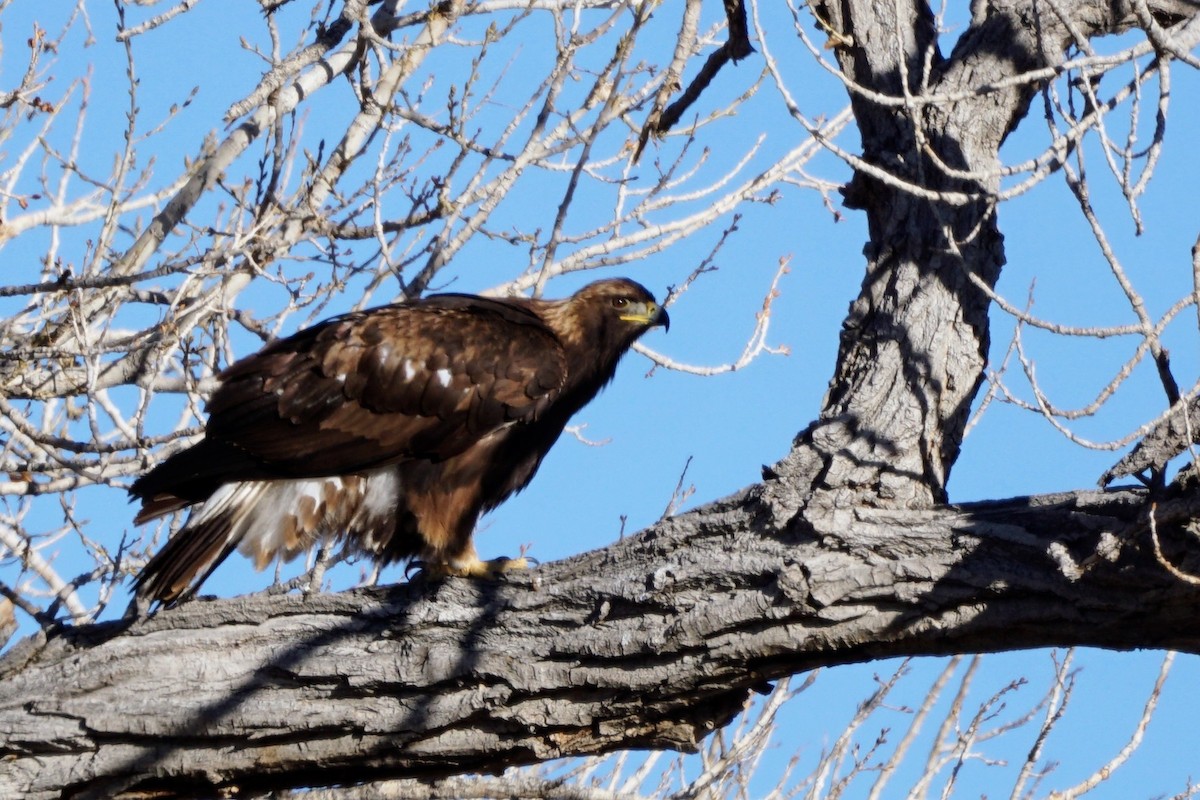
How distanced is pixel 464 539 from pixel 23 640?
1.60 metres

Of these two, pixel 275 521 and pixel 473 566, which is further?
pixel 275 521

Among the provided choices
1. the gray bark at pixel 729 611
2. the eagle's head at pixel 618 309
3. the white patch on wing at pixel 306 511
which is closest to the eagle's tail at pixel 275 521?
the white patch on wing at pixel 306 511

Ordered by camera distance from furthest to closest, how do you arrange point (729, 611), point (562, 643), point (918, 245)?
point (918, 245) < point (562, 643) < point (729, 611)

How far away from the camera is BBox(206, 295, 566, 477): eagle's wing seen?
5.39 metres

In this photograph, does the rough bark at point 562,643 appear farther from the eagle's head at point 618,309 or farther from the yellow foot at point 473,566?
the eagle's head at point 618,309

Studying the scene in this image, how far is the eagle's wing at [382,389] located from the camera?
17.7ft

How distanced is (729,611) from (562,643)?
0.52 meters

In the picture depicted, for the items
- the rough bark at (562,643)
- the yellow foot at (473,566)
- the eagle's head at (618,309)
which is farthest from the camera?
the eagle's head at (618,309)

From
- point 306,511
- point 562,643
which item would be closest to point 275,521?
point 306,511

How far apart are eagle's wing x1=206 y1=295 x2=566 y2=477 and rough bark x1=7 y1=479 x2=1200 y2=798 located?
105cm

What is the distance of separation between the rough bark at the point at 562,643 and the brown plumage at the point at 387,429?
848mm

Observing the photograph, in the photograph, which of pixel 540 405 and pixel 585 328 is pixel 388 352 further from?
pixel 585 328

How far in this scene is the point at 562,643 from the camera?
4.04m

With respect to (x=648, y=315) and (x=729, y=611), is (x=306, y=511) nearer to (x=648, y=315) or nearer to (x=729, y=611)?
(x=648, y=315)
